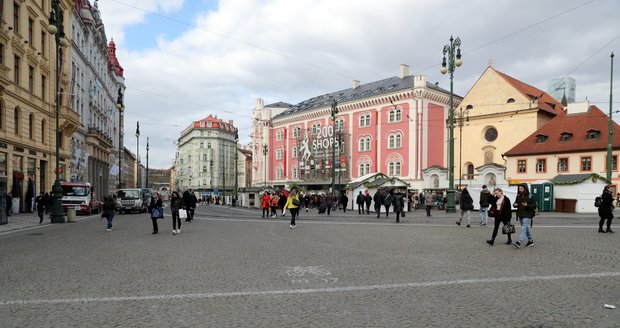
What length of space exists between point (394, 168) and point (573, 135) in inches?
854

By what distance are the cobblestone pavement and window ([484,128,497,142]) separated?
45.2 metres

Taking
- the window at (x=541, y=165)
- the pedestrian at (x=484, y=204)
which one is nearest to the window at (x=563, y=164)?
the window at (x=541, y=165)

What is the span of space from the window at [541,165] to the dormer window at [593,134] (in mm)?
4433

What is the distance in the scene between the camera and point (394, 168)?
196 feet

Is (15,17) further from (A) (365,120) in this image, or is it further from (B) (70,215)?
(A) (365,120)

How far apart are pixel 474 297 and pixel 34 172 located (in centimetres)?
3428

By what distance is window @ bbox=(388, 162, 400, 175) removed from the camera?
59281mm

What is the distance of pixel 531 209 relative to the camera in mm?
11109

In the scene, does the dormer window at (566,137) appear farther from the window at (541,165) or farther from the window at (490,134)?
the window at (490,134)

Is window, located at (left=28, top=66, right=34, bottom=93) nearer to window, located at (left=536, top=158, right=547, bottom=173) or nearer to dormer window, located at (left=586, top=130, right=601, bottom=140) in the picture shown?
window, located at (left=536, top=158, right=547, bottom=173)

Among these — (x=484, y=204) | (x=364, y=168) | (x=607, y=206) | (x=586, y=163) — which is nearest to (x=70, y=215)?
(x=484, y=204)

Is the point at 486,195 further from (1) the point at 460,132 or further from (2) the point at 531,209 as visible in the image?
(1) the point at 460,132

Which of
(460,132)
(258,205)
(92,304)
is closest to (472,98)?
(460,132)

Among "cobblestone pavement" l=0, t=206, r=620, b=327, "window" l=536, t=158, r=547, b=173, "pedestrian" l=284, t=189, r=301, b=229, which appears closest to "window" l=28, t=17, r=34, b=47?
"pedestrian" l=284, t=189, r=301, b=229
